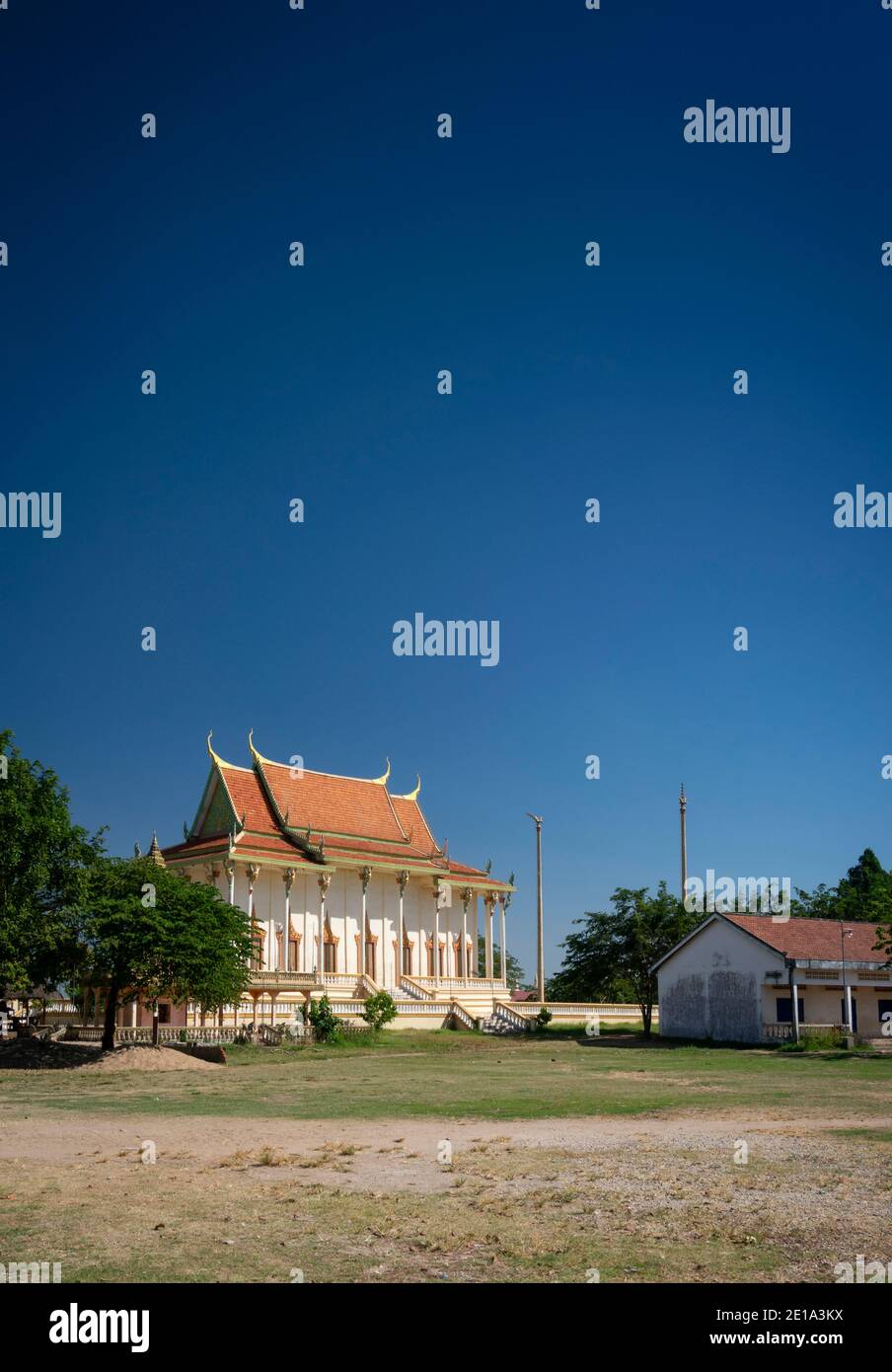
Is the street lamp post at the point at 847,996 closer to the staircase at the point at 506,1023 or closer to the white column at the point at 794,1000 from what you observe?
the white column at the point at 794,1000

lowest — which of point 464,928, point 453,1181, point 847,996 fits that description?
point 847,996

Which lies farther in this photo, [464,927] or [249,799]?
[464,927]

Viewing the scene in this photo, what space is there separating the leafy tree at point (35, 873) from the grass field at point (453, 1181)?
7.84 m

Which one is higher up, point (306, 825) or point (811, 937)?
point (306, 825)

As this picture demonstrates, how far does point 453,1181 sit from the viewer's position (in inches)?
528

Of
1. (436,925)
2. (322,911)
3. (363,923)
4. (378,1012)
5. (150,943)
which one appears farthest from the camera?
(436,925)

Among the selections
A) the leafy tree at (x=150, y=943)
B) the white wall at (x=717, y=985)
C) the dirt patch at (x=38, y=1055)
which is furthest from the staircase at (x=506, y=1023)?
the dirt patch at (x=38, y=1055)

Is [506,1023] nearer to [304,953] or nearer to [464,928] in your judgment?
[304,953]

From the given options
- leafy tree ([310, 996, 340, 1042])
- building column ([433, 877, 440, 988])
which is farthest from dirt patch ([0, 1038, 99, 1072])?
building column ([433, 877, 440, 988])

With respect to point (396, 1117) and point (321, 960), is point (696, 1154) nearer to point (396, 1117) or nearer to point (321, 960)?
point (396, 1117)

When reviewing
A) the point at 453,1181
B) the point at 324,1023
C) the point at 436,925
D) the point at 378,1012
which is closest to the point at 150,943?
the point at 324,1023

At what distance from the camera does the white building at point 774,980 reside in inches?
1828

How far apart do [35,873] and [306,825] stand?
33035mm
